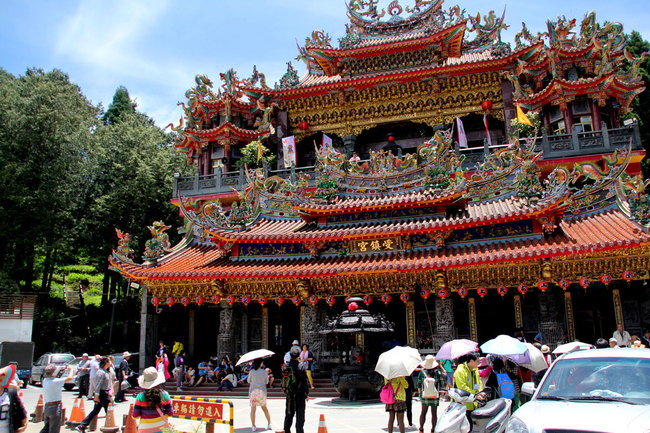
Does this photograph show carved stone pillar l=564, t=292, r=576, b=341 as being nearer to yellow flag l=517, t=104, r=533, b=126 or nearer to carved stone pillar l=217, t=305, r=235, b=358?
yellow flag l=517, t=104, r=533, b=126

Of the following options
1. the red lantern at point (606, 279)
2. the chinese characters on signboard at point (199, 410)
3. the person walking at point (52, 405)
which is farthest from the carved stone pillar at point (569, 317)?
the person walking at point (52, 405)

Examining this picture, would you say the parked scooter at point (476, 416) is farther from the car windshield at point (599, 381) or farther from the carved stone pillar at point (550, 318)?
the carved stone pillar at point (550, 318)

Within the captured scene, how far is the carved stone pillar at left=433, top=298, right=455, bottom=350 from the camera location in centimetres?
1554

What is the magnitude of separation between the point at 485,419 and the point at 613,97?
2022 centimetres

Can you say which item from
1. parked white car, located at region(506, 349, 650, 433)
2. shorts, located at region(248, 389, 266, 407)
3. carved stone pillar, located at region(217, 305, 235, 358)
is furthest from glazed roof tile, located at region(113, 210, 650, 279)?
parked white car, located at region(506, 349, 650, 433)

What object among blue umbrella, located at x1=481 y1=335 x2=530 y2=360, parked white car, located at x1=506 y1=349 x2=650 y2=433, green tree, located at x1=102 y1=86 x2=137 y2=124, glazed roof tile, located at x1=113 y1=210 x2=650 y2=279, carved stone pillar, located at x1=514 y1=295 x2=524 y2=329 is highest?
green tree, located at x1=102 y1=86 x2=137 y2=124

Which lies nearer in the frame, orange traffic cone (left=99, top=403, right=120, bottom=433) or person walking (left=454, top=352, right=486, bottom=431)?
person walking (left=454, top=352, right=486, bottom=431)

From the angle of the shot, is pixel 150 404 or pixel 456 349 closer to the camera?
pixel 150 404

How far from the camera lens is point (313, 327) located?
16875 mm

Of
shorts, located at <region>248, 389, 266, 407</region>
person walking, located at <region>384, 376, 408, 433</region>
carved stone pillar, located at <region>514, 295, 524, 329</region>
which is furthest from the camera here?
carved stone pillar, located at <region>514, 295, 524, 329</region>

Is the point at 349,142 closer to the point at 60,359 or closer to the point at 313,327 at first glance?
the point at 313,327

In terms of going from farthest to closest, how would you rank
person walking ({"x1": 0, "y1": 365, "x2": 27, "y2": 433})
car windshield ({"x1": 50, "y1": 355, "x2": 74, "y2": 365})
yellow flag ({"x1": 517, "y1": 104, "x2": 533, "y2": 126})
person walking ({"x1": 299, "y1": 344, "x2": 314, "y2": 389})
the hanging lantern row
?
1. car windshield ({"x1": 50, "y1": 355, "x2": 74, "y2": 365})
2. yellow flag ({"x1": 517, "y1": 104, "x2": 533, "y2": 126})
3. person walking ({"x1": 299, "y1": 344, "x2": 314, "y2": 389})
4. the hanging lantern row
5. person walking ({"x1": 0, "y1": 365, "x2": 27, "y2": 433})

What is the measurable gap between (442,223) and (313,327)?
5365 mm

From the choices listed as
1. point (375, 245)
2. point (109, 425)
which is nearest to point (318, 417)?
point (109, 425)
